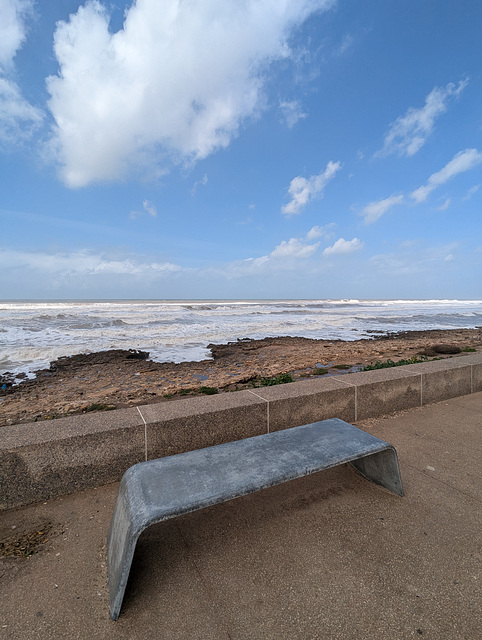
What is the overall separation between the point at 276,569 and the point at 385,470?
3.71ft

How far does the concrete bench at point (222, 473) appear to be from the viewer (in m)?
1.61

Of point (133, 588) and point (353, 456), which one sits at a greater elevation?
point (353, 456)

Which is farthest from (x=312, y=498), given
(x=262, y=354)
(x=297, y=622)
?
(x=262, y=354)

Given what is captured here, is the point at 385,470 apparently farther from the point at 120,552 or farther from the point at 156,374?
the point at 156,374

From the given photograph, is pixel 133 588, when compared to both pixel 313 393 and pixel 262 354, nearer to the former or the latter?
pixel 313 393

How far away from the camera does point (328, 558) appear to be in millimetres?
1838

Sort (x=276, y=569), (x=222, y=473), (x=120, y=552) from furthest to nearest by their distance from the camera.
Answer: (x=222, y=473), (x=276, y=569), (x=120, y=552)

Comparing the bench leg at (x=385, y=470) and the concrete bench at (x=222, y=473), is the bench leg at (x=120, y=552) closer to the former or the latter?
the concrete bench at (x=222, y=473)

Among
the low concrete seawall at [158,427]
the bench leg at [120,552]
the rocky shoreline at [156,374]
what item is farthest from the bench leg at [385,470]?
the rocky shoreline at [156,374]

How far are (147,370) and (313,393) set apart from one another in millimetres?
6009

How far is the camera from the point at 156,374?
794 cm

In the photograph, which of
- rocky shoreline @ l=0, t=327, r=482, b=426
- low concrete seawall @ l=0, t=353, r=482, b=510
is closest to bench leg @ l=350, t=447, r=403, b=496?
low concrete seawall @ l=0, t=353, r=482, b=510

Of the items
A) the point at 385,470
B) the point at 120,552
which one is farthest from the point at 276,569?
the point at 385,470

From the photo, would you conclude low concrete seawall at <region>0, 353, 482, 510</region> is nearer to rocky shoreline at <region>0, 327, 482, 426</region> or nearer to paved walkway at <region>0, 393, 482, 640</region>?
paved walkway at <region>0, 393, 482, 640</region>
